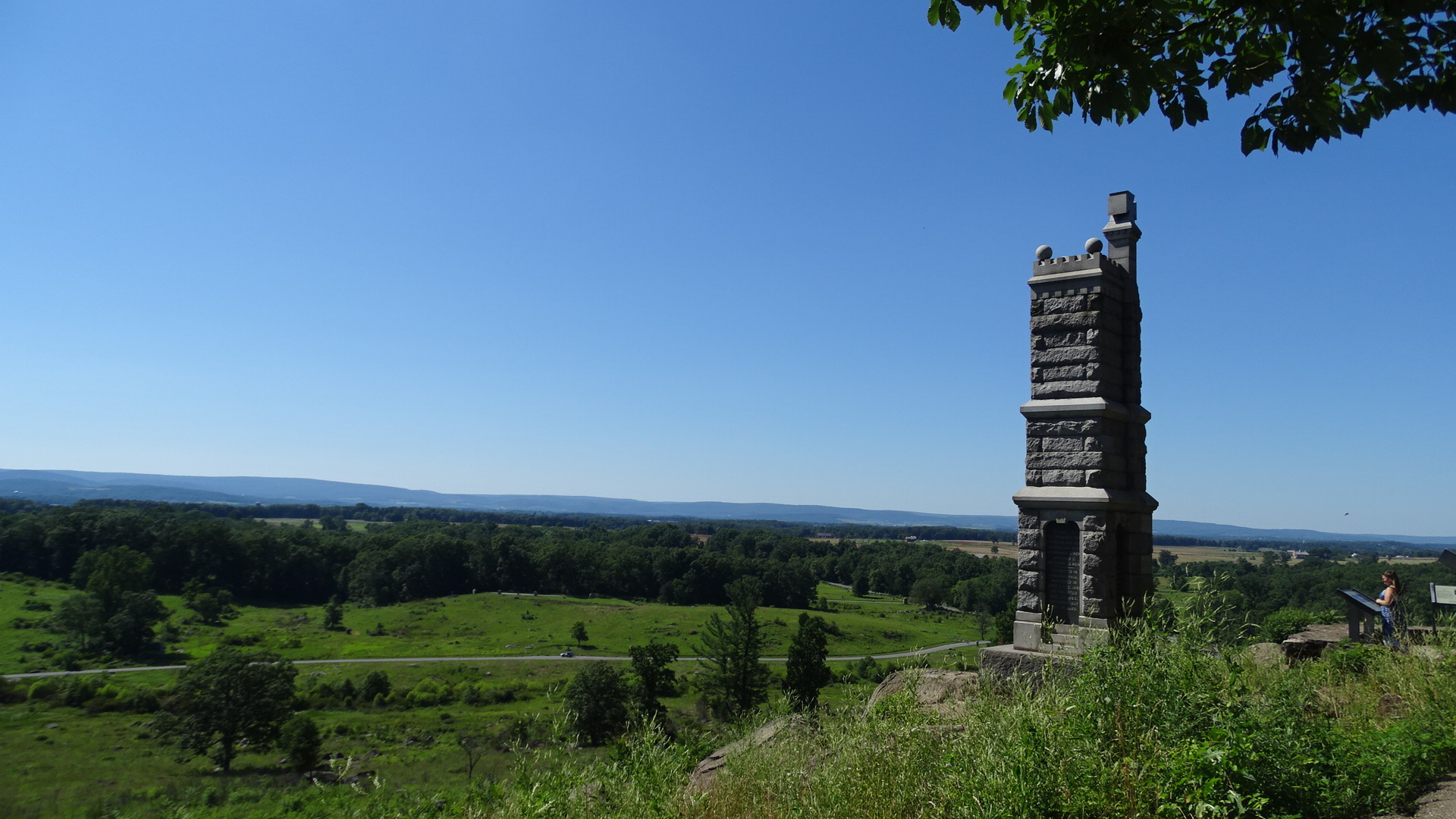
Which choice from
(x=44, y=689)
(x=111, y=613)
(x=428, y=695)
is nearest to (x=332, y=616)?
(x=111, y=613)

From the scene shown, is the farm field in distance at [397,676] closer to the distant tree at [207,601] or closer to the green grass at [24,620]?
the green grass at [24,620]

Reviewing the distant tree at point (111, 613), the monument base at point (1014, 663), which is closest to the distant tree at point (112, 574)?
the distant tree at point (111, 613)

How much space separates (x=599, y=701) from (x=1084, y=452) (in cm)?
4363

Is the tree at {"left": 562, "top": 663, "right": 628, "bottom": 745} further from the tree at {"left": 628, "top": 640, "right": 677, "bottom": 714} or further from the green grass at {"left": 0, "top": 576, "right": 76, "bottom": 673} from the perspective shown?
the green grass at {"left": 0, "top": 576, "right": 76, "bottom": 673}

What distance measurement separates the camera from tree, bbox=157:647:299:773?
49094mm

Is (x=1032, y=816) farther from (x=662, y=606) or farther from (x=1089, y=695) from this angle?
(x=662, y=606)

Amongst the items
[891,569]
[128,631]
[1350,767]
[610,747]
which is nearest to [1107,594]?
[1350,767]

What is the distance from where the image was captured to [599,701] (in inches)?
1882

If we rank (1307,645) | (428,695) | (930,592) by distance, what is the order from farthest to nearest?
(930,592)
(428,695)
(1307,645)

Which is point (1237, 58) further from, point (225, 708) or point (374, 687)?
point (374, 687)

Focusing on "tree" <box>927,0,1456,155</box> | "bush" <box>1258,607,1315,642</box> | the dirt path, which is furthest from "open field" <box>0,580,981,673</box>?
"tree" <box>927,0,1456,155</box>

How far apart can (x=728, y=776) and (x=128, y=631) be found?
3554 inches

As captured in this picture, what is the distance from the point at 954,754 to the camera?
4672 mm

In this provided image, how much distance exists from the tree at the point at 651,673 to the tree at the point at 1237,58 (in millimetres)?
47359
